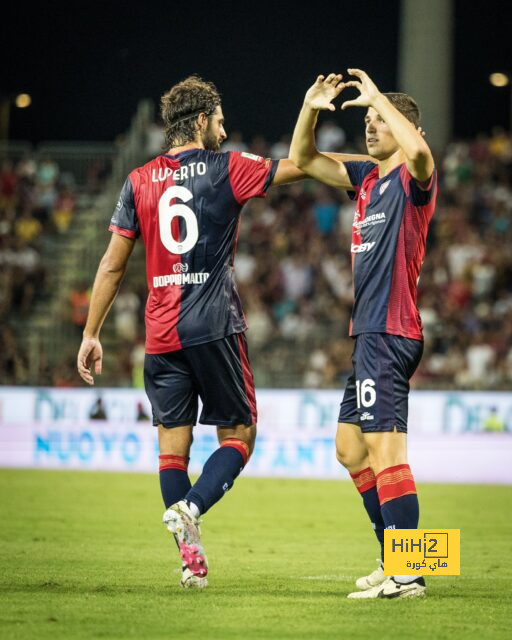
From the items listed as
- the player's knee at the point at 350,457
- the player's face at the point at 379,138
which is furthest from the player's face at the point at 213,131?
the player's knee at the point at 350,457

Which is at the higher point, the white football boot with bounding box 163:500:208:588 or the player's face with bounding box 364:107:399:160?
the player's face with bounding box 364:107:399:160

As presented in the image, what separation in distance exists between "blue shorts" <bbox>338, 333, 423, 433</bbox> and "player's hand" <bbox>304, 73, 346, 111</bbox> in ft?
4.15

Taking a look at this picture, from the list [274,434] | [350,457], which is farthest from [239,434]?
[274,434]

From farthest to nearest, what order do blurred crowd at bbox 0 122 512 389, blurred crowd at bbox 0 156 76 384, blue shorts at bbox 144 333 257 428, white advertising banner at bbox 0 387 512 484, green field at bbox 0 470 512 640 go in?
blurred crowd at bbox 0 156 76 384 → blurred crowd at bbox 0 122 512 389 → white advertising banner at bbox 0 387 512 484 → blue shorts at bbox 144 333 257 428 → green field at bbox 0 470 512 640

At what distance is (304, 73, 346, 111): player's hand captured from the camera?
661 centimetres

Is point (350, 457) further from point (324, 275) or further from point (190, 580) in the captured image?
point (324, 275)

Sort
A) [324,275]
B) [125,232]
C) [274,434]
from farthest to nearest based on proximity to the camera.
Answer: [324,275] → [274,434] → [125,232]

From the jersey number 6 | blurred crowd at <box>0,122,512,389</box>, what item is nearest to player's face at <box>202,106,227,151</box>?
the jersey number 6

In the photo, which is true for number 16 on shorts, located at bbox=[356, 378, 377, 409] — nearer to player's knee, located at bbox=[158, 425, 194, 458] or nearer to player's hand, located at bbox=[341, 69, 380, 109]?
player's knee, located at bbox=[158, 425, 194, 458]

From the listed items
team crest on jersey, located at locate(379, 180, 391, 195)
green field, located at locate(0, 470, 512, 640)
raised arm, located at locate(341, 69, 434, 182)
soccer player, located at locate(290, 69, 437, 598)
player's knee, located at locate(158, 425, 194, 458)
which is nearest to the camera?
green field, located at locate(0, 470, 512, 640)

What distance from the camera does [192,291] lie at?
675 centimetres

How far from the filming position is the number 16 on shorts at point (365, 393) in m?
6.32

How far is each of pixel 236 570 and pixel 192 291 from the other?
1.87m

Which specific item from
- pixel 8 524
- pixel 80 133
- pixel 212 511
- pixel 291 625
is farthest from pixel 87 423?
pixel 80 133
